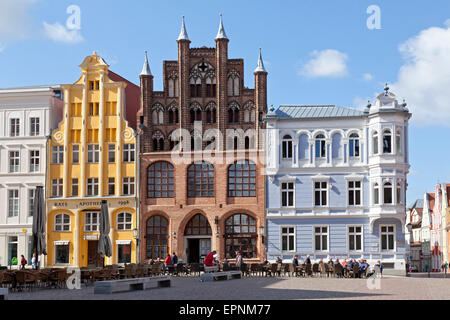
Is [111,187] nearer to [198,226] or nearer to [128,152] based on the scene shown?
[128,152]

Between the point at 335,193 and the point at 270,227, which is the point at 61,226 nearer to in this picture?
the point at 270,227

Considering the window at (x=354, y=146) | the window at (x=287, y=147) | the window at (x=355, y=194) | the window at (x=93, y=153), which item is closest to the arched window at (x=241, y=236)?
the window at (x=287, y=147)

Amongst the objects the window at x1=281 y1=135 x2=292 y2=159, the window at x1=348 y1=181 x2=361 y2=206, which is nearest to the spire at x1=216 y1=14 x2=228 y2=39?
Answer: the window at x1=281 y1=135 x2=292 y2=159

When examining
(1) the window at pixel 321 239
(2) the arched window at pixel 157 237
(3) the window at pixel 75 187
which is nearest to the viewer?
(1) the window at pixel 321 239

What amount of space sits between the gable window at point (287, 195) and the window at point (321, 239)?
8.49 feet

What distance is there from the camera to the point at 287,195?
53750mm

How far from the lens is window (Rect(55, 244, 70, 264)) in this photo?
55.9 metres

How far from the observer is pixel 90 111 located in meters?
56.9

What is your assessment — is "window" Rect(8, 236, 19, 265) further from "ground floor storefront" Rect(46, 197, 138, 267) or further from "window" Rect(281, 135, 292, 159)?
"window" Rect(281, 135, 292, 159)

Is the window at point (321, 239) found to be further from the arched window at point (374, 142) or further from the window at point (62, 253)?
the window at point (62, 253)

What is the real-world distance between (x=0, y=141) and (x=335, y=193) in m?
25.4

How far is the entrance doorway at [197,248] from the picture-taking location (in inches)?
2170

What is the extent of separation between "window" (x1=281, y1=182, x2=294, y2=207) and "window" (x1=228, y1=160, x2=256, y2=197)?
2107 mm

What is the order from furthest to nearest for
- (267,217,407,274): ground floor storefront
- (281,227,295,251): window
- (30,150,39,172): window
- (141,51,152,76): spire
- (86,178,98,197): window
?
(30,150,39,172): window
(86,178,98,197): window
(141,51,152,76): spire
(281,227,295,251): window
(267,217,407,274): ground floor storefront
